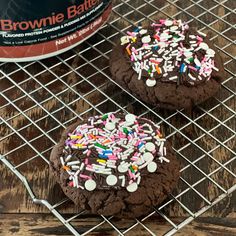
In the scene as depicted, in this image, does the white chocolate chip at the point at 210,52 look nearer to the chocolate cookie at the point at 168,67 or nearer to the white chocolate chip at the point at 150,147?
the chocolate cookie at the point at 168,67

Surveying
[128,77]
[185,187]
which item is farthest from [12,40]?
[185,187]

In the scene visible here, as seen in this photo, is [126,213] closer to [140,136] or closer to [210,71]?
[140,136]

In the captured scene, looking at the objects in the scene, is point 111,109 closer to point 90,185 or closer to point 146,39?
point 146,39

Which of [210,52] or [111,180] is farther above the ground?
[210,52]

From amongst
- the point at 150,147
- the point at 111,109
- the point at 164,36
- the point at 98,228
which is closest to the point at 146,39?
the point at 164,36

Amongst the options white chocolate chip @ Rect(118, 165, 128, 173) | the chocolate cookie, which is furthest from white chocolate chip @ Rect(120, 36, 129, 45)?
white chocolate chip @ Rect(118, 165, 128, 173)
